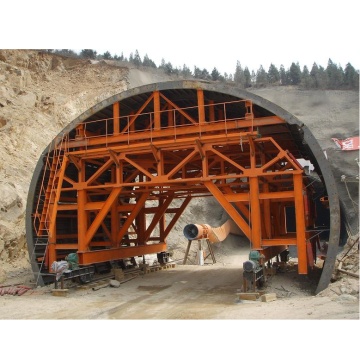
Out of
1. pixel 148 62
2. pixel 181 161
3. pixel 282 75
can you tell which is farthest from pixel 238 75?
pixel 181 161

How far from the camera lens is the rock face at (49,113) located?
63.2 feet

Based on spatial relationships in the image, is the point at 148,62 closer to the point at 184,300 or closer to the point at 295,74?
the point at 295,74

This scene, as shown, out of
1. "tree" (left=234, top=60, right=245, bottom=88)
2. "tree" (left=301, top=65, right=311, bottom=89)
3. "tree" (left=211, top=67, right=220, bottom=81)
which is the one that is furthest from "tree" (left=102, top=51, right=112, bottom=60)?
"tree" (left=301, top=65, right=311, bottom=89)

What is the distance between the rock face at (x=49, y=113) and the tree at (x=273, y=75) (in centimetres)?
1417

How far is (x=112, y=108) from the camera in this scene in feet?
50.9

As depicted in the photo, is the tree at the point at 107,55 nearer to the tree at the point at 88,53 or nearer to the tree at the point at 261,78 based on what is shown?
the tree at the point at 88,53

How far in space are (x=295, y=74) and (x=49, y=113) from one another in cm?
4431

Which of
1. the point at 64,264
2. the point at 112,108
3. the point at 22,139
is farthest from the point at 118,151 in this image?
the point at 22,139

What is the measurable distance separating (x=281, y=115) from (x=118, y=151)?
5616 mm

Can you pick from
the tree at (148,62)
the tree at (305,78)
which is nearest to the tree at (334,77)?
the tree at (305,78)

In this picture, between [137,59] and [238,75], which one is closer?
[137,59]

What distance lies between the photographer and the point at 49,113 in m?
28.5

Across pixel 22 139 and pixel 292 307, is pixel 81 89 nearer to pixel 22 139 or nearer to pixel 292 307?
pixel 22 139

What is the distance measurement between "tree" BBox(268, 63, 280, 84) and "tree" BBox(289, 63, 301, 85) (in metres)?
2.50
